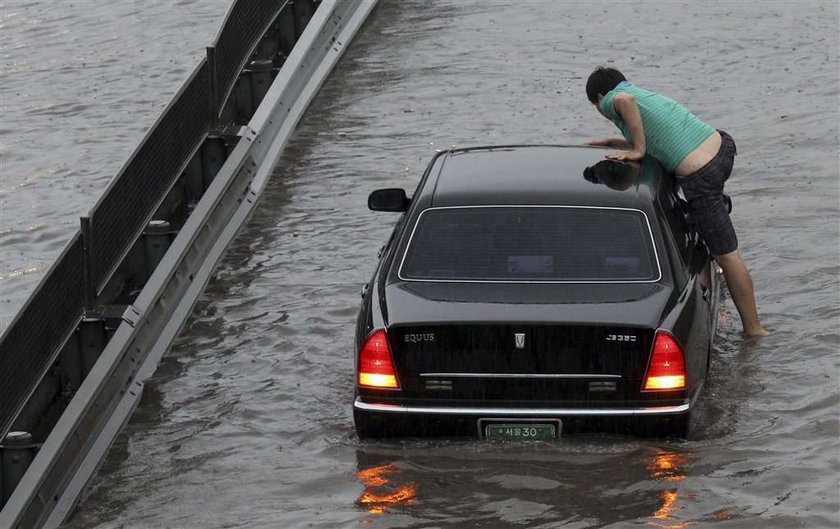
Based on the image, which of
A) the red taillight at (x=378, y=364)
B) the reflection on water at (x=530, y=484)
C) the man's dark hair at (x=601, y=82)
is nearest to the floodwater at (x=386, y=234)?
the reflection on water at (x=530, y=484)

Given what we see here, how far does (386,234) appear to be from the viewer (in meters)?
12.9

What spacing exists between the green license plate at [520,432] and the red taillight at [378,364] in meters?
0.51

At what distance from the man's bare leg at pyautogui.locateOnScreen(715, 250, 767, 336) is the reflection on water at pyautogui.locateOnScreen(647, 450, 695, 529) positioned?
210cm

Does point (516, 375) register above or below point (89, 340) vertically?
above

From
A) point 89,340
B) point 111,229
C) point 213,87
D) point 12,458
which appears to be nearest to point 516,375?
point 12,458

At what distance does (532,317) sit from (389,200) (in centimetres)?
191

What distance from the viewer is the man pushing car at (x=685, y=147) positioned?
9.59 m

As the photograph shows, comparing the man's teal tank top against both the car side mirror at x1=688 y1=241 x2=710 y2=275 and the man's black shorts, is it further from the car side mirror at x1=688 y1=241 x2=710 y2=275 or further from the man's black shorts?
the car side mirror at x1=688 y1=241 x2=710 y2=275

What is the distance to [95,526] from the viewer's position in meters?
7.84

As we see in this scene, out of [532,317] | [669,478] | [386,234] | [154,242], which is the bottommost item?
[386,234]

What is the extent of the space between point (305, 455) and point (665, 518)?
2.09 meters

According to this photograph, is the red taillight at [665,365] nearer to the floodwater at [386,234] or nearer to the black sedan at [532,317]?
the black sedan at [532,317]

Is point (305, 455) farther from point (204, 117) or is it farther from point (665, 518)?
point (204, 117)

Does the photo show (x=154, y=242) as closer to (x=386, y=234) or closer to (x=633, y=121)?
(x=386, y=234)
